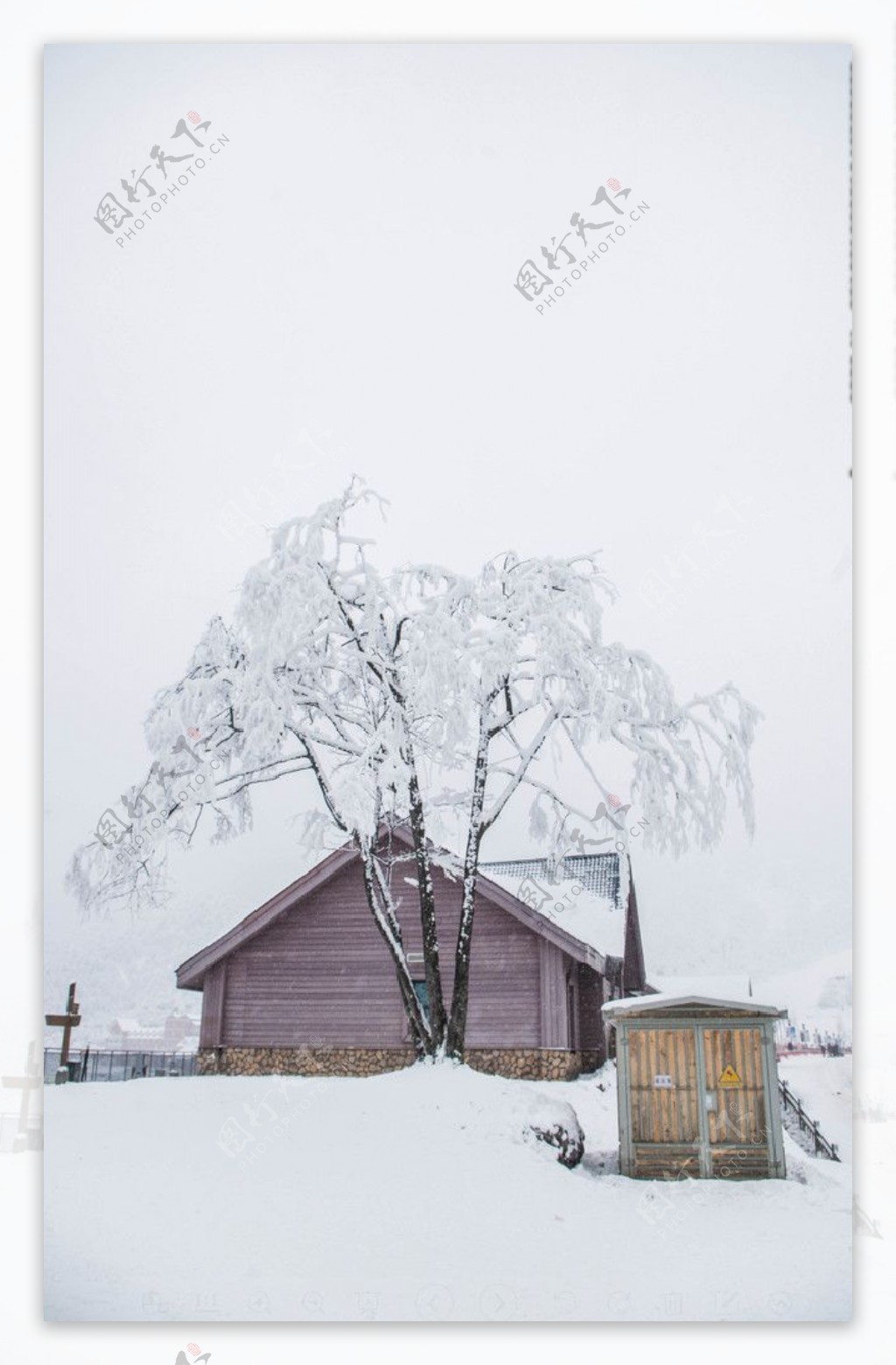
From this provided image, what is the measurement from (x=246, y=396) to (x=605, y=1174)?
180 inches

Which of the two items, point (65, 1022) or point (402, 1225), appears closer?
point (402, 1225)

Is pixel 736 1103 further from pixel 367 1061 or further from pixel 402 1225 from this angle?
pixel 367 1061

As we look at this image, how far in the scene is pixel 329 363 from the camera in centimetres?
582

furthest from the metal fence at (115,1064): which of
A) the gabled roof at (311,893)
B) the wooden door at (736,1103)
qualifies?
the wooden door at (736,1103)

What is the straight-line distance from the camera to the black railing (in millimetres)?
5148

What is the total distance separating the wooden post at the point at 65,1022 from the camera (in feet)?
17.4

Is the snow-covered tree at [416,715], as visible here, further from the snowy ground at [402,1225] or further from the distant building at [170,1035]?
the snowy ground at [402,1225]

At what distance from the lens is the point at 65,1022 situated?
5.34 meters

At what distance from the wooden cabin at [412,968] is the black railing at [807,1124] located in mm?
937
